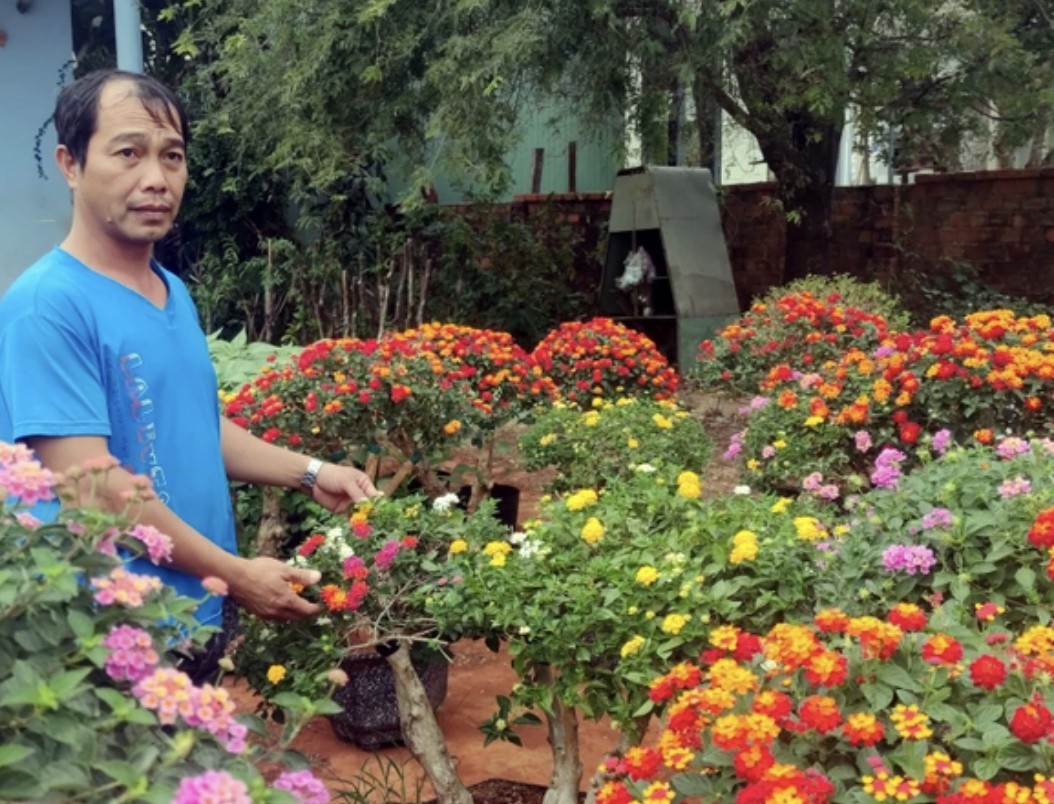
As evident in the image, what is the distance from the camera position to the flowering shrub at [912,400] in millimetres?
4145

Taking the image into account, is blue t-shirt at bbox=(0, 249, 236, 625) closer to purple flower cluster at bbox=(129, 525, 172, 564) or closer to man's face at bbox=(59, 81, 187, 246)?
man's face at bbox=(59, 81, 187, 246)

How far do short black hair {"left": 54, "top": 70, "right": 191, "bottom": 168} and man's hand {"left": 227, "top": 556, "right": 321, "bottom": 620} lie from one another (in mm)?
743

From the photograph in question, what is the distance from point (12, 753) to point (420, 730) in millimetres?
1795

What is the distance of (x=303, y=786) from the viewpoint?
123 cm

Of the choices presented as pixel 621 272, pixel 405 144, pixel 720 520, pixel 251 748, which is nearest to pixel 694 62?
pixel 405 144

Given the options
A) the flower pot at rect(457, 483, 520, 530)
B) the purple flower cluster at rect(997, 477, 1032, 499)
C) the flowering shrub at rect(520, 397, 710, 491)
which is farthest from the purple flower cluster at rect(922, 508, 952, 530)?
the flower pot at rect(457, 483, 520, 530)

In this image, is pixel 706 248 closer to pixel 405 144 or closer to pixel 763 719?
pixel 405 144

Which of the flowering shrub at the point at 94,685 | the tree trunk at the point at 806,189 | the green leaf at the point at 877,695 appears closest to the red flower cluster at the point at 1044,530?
the green leaf at the point at 877,695

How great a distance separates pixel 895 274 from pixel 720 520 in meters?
9.24

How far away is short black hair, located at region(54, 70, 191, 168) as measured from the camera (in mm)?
1960

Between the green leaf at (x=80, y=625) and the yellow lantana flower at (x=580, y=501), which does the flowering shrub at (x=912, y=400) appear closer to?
the yellow lantana flower at (x=580, y=501)

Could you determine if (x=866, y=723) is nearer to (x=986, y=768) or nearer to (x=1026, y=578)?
(x=986, y=768)

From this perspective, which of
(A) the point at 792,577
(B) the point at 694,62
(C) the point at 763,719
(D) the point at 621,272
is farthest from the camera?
(D) the point at 621,272

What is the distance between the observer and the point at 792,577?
236cm
